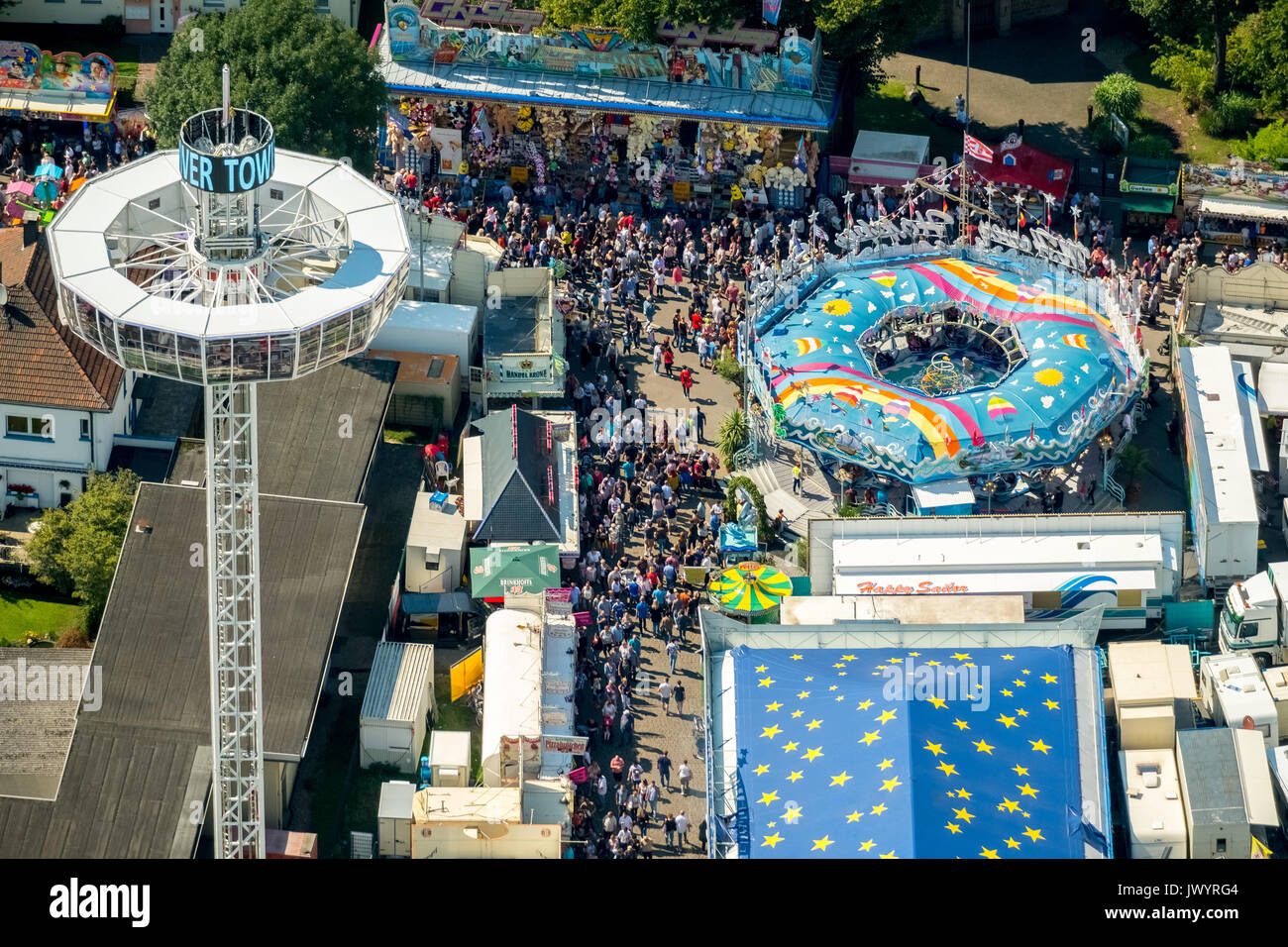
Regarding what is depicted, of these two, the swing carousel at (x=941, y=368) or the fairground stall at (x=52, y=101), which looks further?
the fairground stall at (x=52, y=101)

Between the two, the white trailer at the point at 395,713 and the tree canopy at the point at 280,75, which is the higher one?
the tree canopy at the point at 280,75

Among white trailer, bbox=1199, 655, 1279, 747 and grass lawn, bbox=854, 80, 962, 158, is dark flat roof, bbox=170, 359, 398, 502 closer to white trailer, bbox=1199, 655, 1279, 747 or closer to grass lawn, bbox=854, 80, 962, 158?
white trailer, bbox=1199, 655, 1279, 747

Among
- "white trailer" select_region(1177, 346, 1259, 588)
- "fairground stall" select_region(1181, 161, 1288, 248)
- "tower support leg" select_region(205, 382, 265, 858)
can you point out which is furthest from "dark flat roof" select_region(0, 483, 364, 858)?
"fairground stall" select_region(1181, 161, 1288, 248)

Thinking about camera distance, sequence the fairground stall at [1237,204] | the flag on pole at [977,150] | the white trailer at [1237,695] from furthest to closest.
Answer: the fairground stall at [1237,204]
the flag on pole at [977,150]
the white trailer at [1237,695]

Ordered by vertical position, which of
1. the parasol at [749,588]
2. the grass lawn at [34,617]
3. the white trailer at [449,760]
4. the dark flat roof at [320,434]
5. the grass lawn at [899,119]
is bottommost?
the grass lawn at [34,617]

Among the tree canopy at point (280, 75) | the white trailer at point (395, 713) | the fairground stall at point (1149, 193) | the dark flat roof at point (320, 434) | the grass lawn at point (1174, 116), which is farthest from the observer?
the grass lawn at point (1174, 116)

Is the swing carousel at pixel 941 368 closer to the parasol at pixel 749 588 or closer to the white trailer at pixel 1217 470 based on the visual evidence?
the white trailer at pixel 1217 470

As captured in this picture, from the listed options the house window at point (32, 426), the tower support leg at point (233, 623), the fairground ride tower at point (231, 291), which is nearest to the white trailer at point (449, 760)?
the fairground ride tower at point (231, 291)

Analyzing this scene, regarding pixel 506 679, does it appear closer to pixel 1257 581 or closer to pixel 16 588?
pixel 16 588
